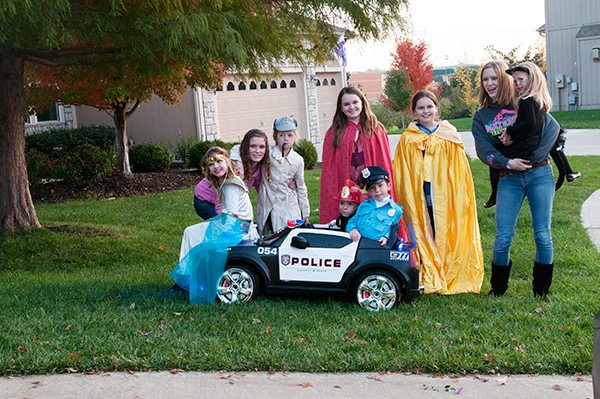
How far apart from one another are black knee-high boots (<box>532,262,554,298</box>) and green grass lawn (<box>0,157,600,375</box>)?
0.07m

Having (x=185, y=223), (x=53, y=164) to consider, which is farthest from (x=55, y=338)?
(x=53, y=164)

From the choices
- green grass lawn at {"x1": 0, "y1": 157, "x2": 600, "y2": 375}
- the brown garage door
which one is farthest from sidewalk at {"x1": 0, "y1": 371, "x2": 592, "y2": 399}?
the brown garage door

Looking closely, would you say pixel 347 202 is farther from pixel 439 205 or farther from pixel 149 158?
pixel 149 158

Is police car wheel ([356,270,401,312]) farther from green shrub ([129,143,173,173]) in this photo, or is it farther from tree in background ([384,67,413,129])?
tree in background ([384,67,413,129])

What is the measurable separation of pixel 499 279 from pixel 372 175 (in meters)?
1.34

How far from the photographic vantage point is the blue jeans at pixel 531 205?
611 cm

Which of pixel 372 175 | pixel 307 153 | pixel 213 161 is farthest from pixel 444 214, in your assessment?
pixel 307 153

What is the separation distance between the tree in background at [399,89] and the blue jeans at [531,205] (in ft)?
106

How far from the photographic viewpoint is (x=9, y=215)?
9.58 meters

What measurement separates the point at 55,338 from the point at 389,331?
2170mm

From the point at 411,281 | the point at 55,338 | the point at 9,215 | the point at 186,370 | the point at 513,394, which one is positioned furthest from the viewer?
the point at 9,215

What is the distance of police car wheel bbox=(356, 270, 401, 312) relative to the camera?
5988 mm

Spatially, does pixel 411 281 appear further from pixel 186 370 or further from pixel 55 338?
pixel 55 338

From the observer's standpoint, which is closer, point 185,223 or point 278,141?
point 278,141
